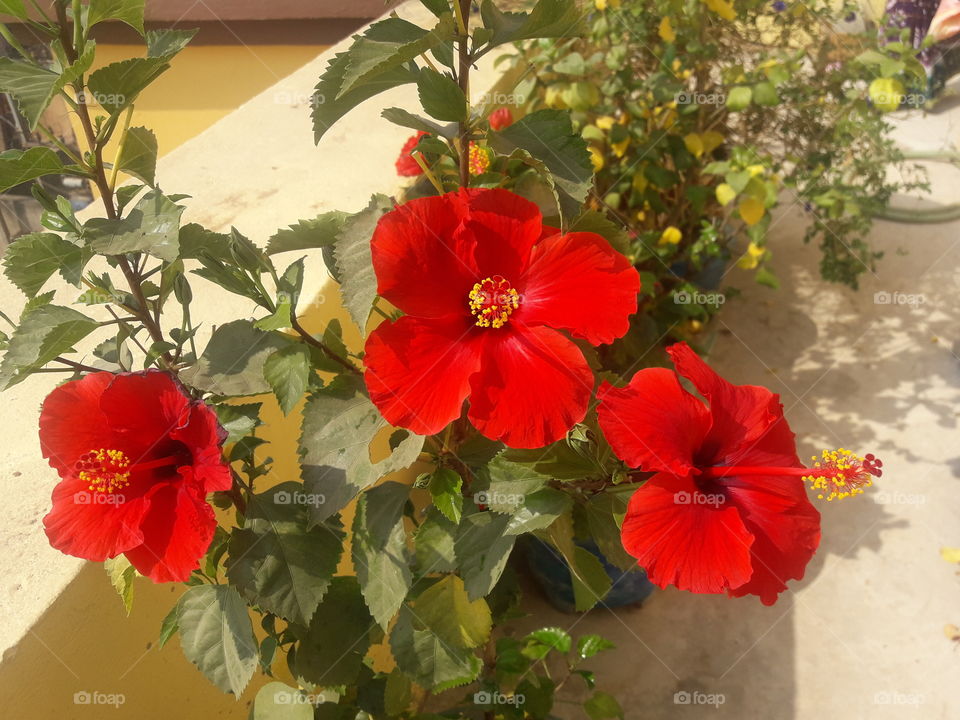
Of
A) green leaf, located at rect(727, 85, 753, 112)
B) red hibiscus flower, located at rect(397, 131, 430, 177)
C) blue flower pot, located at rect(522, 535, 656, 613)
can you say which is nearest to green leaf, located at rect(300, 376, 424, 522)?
red hibiscus flower, located at rect(397, 131, 430, 177)

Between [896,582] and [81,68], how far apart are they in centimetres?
214

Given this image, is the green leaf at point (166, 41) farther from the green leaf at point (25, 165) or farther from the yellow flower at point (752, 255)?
the yellow flower at point (752, 255)

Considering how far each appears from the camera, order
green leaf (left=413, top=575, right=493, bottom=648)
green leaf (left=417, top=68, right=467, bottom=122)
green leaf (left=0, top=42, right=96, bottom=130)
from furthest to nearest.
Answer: green leaf (left=413, top=575, right=493, bottom=648) → green leaf (left=417, top=68, right=467, bottom=122) → green leaf (left=0, top=42, right=96, bottom=130)

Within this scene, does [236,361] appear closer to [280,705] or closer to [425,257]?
[425,257]

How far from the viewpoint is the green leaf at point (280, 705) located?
100cm

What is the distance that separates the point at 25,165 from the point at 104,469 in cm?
29

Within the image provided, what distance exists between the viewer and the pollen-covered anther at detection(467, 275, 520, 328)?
750 millimetres

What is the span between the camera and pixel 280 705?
1.02m

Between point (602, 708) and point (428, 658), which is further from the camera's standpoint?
point (602, 708)

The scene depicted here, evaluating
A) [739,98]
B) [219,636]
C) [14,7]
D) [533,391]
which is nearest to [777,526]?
[533,391]

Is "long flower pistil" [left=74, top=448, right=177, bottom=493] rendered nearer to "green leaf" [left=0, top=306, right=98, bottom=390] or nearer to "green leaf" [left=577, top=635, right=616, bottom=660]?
"green leaf" [left=0, top=306, right=98, bottom=390]

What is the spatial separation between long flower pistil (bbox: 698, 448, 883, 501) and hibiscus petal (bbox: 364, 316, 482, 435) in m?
0.28

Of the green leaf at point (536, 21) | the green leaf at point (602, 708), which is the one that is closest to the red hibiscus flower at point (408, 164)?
the green leaf at point (536, 21)

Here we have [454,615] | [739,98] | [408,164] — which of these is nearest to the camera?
[454,615]
